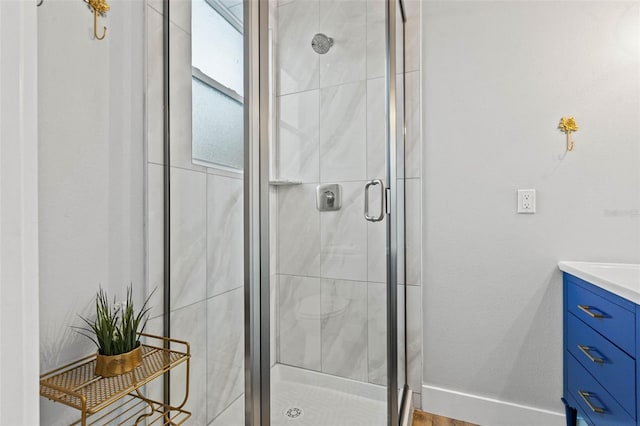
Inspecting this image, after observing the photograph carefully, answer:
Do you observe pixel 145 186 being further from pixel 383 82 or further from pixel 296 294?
pixel 383 82

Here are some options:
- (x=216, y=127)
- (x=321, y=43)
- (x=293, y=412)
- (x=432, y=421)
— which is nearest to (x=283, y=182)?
(x=216, y=127)

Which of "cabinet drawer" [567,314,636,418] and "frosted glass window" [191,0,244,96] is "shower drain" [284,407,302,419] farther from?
"cabinet drawer" [567,314,636,418]

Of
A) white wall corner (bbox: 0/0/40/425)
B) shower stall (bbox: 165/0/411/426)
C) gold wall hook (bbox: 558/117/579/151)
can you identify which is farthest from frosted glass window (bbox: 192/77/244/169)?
gold wall hook (bbox: 558/117/579/151)

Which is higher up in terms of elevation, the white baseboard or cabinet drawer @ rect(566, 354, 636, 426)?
cabinet drawer @ rect(566, 354, 636, 426)

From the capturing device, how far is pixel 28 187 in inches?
9.7

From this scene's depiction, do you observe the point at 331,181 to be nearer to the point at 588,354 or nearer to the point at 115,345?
the point at 115,345

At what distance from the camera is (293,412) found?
0.89 m

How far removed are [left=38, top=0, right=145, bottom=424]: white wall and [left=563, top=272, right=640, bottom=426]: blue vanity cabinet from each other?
57.7 inches

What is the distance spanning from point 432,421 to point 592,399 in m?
0.68

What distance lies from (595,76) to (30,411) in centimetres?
207

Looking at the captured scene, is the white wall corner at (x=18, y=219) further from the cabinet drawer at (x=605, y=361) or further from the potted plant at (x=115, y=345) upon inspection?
the cabinet drawer at (x=605, y=361)

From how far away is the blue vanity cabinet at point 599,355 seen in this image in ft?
3.61

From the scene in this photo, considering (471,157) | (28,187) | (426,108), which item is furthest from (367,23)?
(28,187)

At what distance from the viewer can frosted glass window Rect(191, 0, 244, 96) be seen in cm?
74
